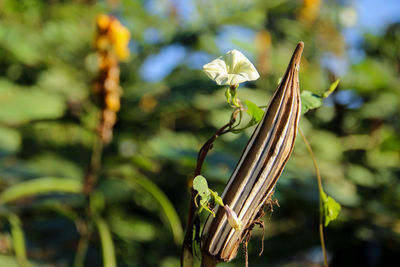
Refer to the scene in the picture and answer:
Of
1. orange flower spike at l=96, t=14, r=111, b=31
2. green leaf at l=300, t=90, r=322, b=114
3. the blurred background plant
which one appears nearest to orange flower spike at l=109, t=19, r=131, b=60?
orange flower spike at l=96, t=14, r=111, b=31

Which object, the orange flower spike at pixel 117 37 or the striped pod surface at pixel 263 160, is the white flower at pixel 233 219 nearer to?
the striped pod surface at pixel 263 160

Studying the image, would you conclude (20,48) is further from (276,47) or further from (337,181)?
(276,47)

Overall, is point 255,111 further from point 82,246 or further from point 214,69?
point 82,246

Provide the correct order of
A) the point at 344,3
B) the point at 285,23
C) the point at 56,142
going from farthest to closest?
the point at 344,3 < the point at 285,23 < the point at 56,142

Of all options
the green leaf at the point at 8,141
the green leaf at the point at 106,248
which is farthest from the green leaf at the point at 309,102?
the green leaf at the point at 8,141

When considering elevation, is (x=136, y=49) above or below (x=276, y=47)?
below

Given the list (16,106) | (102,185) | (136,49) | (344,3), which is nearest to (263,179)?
(102,185)
